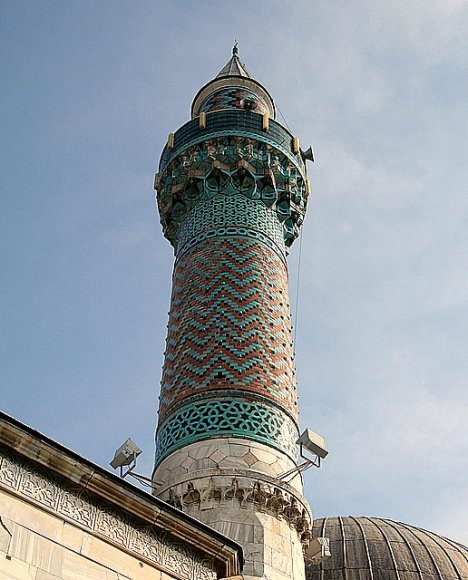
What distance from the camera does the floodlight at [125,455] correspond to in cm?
662

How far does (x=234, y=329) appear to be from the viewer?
7137 millimetres

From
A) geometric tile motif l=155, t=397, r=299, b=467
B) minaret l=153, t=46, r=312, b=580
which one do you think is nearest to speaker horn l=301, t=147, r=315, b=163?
minaret l=153, t=46, r=312, b=580

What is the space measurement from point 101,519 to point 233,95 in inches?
251

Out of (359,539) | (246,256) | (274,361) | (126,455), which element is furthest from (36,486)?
(359,539)

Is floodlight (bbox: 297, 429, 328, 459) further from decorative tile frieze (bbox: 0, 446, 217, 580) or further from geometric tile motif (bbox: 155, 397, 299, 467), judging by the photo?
decorative tile frieze (bbox: 0, 446, 217, 580)

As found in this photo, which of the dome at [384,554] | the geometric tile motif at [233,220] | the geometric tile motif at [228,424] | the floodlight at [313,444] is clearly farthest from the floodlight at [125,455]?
the dome at [384,554]

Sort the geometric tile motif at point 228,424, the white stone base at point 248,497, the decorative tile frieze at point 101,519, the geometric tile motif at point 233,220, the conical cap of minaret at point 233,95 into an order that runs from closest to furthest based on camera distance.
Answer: the decorative tile frieze at point 101,519 → the white stone base at point 248,497 → the geometric tile motif at point 228,424 → the geometric tile motif at point 233,220 → the conical cap of minaret at point 233,95

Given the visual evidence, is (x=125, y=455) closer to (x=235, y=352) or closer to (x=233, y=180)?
(x=235, y=352)

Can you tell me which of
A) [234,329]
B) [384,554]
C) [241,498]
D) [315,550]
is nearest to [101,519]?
[241,498]

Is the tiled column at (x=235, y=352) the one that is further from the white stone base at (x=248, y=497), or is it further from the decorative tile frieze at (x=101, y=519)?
the decorative tile frieze at (x=101, y=519)

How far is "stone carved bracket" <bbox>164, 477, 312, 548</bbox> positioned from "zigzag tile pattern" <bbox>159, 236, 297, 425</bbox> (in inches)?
33.9

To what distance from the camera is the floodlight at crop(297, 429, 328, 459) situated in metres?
6.56

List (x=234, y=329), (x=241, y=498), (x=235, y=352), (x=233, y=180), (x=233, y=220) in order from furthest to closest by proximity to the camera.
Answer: (x=233, y=180) → (x=233, y=220) → (x=234, y=329) → (x=235, y=352) → (x=241, y=498)

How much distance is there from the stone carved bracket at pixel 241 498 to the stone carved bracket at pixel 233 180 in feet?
10.8
